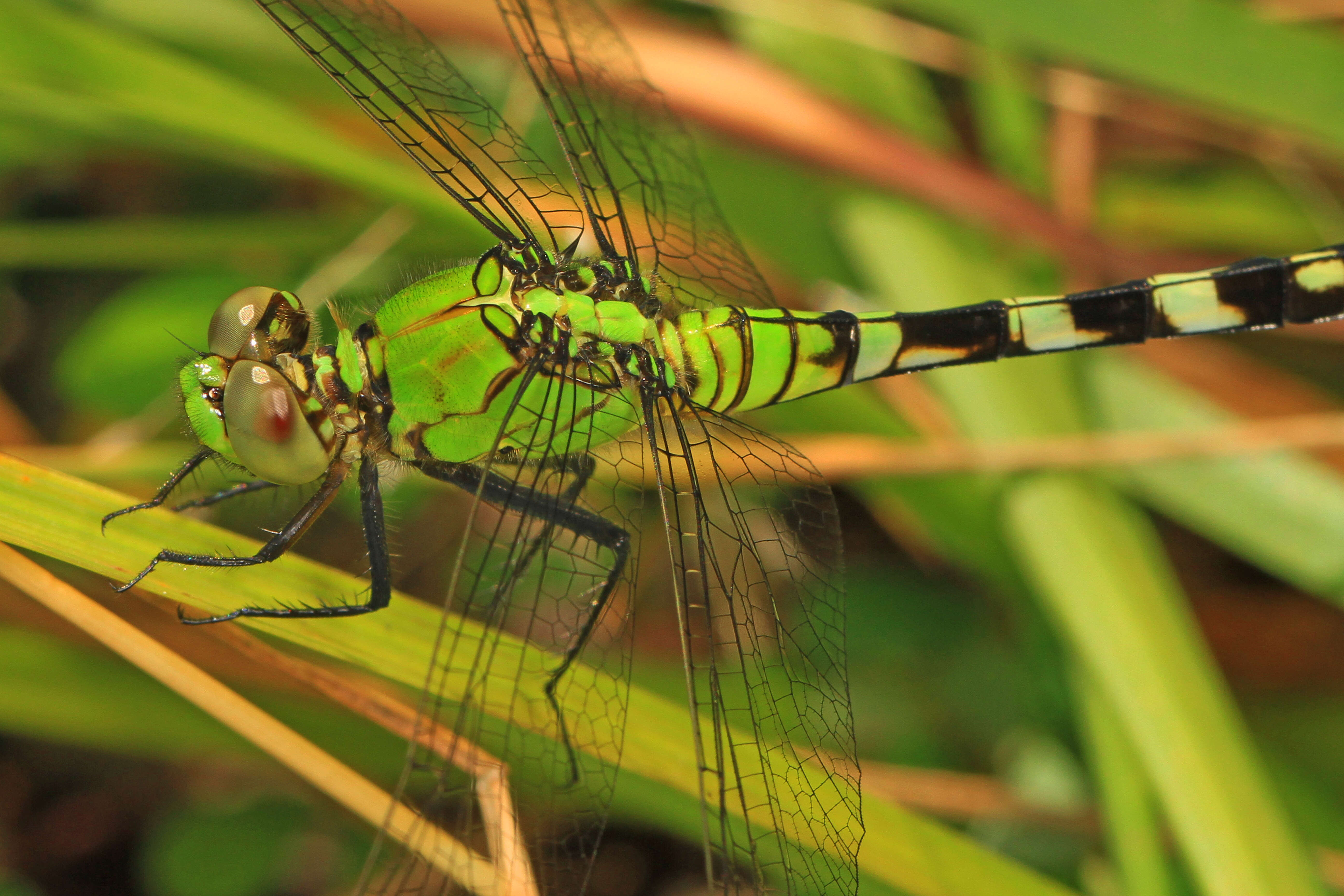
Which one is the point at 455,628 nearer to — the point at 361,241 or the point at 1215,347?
the point at 361,241

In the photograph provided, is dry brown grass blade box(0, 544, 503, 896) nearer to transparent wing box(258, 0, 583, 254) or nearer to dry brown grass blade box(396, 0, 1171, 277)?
transparent wing box(258, 0, 583, 254)

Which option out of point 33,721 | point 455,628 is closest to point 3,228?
point 33,721

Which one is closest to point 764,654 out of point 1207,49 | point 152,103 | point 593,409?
point 593,409

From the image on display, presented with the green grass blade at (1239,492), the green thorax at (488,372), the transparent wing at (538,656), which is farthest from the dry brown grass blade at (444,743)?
the green grass blade at (1239,492)

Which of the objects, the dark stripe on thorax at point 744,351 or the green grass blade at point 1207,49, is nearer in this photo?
the dark stripe on thorax at point 744,351

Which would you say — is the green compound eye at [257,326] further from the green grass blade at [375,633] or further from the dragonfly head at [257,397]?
the green grass blade at [375,633]

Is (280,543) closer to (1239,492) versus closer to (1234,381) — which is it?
(1239,492)

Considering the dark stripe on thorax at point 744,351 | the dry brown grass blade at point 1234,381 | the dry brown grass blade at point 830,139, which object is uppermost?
the dry brown grass blade at point 830,139
